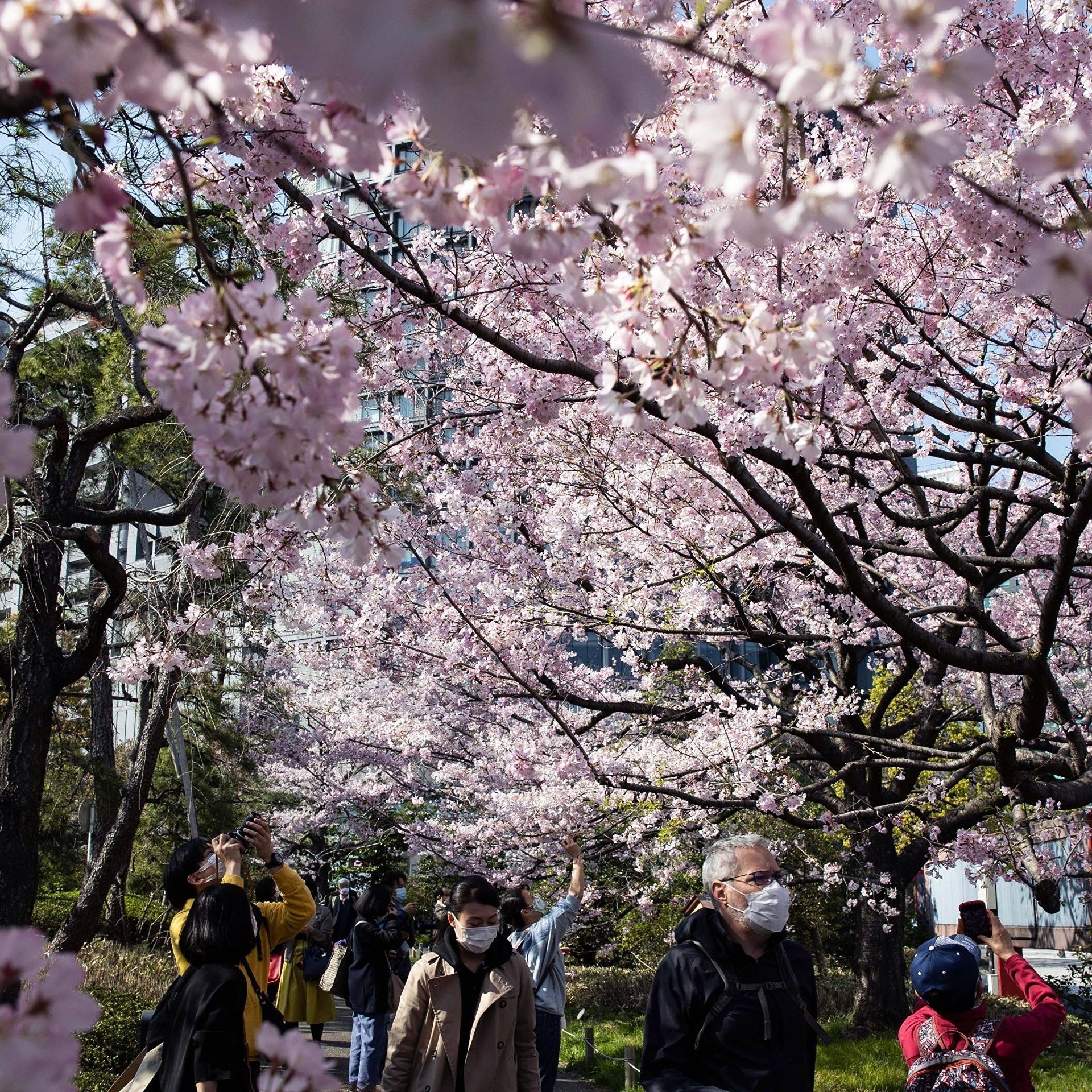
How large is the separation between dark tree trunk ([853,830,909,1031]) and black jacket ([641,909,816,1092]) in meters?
8.23

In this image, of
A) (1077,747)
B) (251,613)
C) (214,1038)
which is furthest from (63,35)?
(251,613)

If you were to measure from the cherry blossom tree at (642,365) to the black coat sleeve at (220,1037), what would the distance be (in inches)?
58.8

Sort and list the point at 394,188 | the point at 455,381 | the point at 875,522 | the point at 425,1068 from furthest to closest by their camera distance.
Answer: the point at 875,522 < the point at 455,381 < the point at 425,1068 < the point at 394,188

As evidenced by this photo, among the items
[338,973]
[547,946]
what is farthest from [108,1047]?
[547,946]

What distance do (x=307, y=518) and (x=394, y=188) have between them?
62 centimetres

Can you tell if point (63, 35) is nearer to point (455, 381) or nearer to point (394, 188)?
point (394, 188)

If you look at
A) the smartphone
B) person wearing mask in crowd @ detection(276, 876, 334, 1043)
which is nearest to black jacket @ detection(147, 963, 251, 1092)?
the smartphone

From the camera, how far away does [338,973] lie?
8.19 m

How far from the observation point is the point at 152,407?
6.82 metres

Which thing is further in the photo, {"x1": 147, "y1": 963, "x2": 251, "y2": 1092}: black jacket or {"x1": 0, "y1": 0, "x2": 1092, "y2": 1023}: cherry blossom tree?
{"x1": 147, "y1": 963, "x2": 251, "y2": 1092}: black jacket

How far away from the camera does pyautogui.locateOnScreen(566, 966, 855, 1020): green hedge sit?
13.3 metres

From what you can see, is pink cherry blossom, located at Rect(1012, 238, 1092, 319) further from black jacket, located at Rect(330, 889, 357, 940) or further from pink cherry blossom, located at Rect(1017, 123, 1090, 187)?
black jacket, located at Rect(330, 889, 357, 940)

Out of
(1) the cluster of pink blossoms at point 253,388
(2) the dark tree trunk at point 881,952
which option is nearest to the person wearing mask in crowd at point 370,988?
(2) the dark tree trunk at point 881,952

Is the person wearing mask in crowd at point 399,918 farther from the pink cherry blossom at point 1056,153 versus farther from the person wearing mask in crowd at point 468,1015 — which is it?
the pink cherry blossom at point 1056,153
